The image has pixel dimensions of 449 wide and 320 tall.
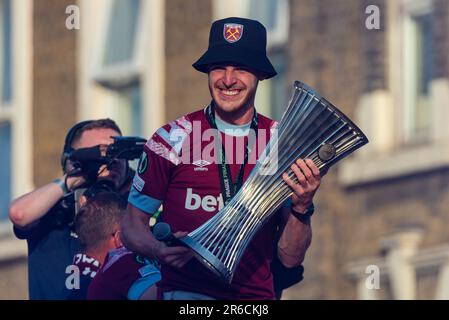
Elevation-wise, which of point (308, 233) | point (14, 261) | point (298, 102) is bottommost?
point (14, 261)

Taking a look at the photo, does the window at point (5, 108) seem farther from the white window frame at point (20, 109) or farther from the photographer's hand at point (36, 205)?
the photographer's hand at point (36, 205)

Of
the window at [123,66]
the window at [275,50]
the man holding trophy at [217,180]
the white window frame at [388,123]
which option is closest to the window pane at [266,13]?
the window at [275,50]

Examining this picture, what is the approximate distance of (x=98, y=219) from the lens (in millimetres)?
9109

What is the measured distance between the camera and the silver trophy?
7738mm

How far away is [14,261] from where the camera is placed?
18.4 m

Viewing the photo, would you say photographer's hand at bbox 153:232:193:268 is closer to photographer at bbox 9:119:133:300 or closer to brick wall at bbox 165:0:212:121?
photographer at bbox 9:119:133:300

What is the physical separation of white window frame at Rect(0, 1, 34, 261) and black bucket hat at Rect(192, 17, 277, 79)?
1053cm

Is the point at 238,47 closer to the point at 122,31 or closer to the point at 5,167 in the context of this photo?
the point at 122,31

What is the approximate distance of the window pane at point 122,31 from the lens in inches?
705

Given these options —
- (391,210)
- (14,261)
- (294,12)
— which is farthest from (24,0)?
(391,210)

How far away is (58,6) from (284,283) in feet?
34.8

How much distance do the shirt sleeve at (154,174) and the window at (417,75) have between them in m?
6.98

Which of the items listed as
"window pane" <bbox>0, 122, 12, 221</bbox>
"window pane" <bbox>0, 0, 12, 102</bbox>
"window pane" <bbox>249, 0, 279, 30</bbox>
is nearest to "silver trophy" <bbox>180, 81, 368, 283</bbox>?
"window pane" <bbox>249, 0, 279, 30</bbox>
